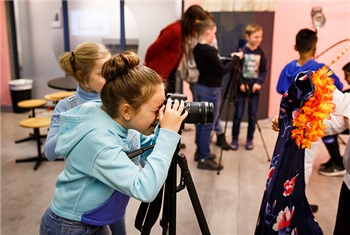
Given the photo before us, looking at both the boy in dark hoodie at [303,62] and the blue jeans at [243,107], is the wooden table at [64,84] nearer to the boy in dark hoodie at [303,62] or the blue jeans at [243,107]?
the blue jeans at [243,107]

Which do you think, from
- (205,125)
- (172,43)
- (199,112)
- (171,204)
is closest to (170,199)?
(171,204)

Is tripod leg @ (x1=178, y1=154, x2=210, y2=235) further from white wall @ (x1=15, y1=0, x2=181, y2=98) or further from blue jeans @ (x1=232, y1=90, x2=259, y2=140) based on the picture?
white wall @ (x1=15, y1=0, x2=181, y2=98)

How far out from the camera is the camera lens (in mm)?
1198

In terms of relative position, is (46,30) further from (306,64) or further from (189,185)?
(189,185)

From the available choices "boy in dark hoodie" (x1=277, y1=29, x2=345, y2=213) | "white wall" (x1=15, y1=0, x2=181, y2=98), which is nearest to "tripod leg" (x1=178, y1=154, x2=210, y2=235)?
"boy in dark hoodie" (x1=277, y1=29, x2=345, y2=213)

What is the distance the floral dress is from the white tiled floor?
0.73m

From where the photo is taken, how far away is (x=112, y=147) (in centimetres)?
106

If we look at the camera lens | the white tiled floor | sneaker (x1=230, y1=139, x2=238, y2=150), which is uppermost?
the camera lens

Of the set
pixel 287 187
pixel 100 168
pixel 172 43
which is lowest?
pixel 287 187

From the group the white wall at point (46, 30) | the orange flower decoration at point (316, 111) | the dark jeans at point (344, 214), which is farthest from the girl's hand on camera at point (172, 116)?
the white wall at point (46, 30)

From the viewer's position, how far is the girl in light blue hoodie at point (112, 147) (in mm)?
1050

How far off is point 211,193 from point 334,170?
114cm

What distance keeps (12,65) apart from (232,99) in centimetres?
334

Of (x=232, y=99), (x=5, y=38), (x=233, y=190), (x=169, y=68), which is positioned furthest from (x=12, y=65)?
(x=233, y=190)
